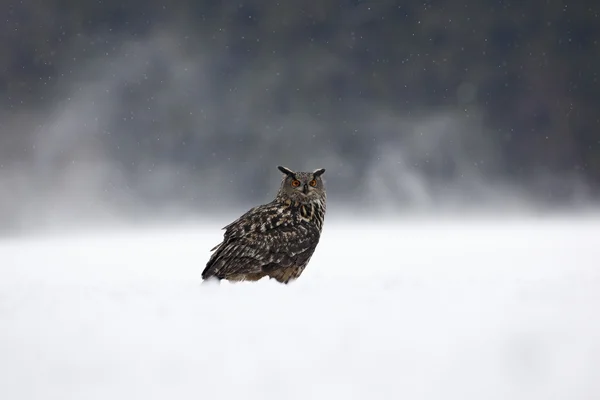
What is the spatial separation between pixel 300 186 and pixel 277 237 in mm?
841

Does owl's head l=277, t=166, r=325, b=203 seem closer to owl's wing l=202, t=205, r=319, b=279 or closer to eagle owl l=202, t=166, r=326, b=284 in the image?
eagle owl l=202, t=166, r=326, b=284

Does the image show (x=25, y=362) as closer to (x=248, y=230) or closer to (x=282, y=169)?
(x=248, y=230)

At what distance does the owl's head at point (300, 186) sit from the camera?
8141 millimetres

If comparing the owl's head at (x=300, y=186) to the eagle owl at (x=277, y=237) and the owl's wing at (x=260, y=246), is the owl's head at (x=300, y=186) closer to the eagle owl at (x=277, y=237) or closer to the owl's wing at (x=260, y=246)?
the eagle owl at (x=277, y=237)

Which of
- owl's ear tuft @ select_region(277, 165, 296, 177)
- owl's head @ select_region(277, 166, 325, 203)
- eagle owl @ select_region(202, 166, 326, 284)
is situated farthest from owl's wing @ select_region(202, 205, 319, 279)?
owl's ear tuft @ select_region(277, 165, 296, 177)

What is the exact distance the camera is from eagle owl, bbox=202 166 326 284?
24.4ft

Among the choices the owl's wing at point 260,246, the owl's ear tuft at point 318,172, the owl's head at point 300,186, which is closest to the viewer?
the owl's wing at point 260,246

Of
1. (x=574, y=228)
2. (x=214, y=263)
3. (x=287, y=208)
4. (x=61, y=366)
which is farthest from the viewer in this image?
(x=574, y=228)

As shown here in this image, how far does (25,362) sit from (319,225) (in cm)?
436

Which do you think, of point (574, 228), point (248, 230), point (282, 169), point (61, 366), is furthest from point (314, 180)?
point (574, 228)

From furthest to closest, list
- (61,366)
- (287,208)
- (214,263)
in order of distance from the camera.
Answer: (287,208), (214,263), (61,366)

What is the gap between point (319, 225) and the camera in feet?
27.1

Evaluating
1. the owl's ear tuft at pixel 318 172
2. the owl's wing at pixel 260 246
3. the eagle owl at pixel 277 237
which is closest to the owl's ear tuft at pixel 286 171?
the eagle owl at pixel 277 237

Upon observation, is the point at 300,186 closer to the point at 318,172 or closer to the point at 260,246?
the point at 318,172
